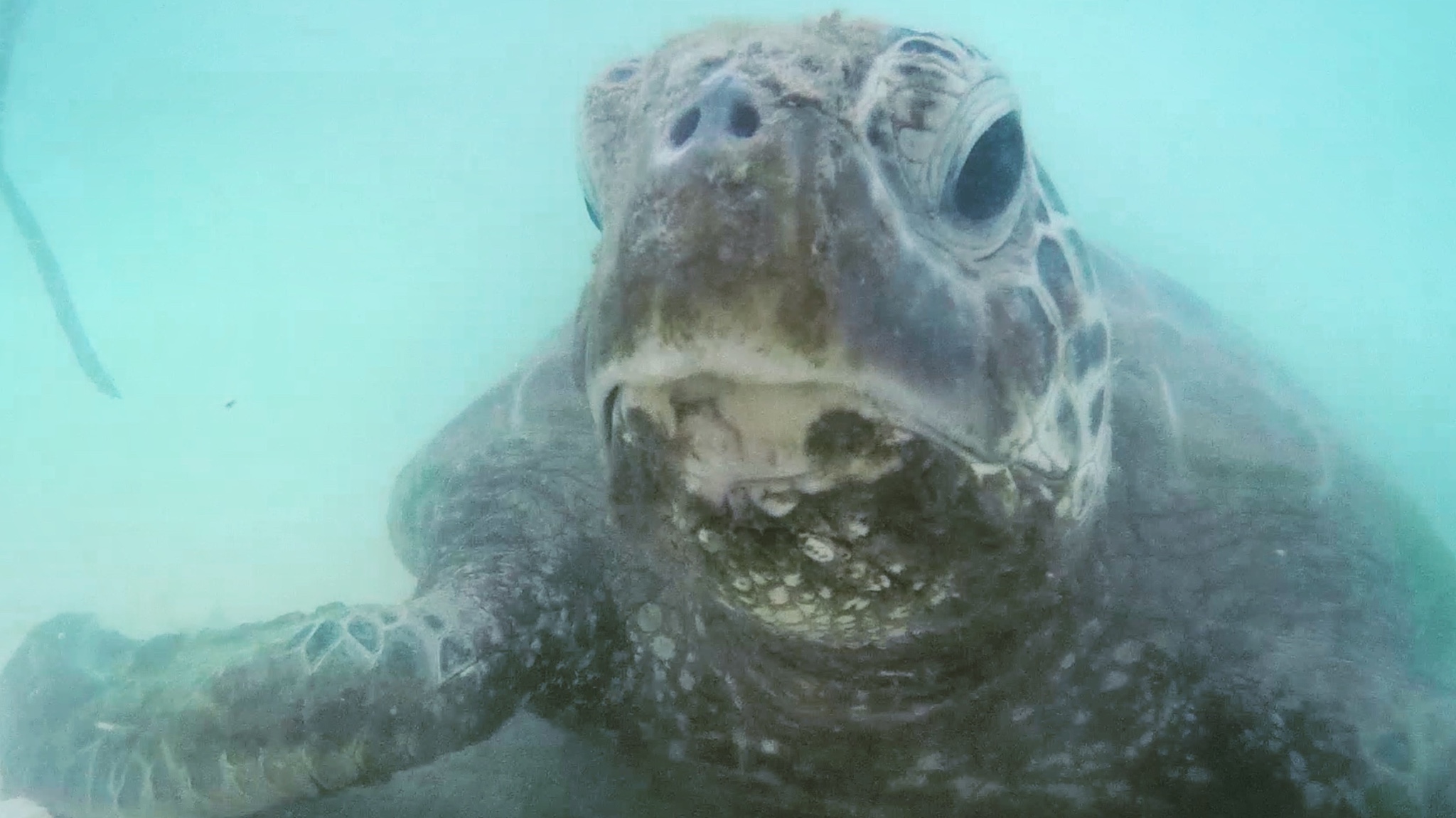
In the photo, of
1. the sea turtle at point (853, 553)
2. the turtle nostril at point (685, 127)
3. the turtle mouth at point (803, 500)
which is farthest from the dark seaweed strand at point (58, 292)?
the turtle nostril at point (685, 127)

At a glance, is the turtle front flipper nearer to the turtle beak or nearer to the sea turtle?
the sea turtle

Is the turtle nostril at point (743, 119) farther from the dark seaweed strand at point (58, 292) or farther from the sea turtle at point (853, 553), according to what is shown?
the dark seaweed strand at point (58, 292)

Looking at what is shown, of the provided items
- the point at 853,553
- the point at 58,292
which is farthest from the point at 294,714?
the point at 58,292

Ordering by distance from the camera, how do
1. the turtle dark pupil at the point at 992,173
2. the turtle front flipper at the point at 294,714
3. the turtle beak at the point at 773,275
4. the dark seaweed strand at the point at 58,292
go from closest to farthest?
the turtle beak at the point at 773,275 < the turtle dark pupil at the point at 992,173 < the turtle front flipper at the point at 294,714 < the dark seaweed strand at the point at 58,292

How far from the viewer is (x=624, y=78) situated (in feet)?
4.71

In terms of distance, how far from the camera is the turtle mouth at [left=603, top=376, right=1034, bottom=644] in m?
0.97

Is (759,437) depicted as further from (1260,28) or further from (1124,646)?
(1260,28)

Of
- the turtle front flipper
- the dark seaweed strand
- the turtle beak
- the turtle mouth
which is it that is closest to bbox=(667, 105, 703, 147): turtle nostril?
the turtle beak

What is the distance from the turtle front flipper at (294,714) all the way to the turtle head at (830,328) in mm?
812

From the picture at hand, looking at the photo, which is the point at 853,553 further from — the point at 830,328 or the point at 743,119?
→ the point at 743,119

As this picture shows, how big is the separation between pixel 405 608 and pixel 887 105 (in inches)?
61.9

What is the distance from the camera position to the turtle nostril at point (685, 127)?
0.98m

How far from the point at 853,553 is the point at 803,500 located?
5.0 inches

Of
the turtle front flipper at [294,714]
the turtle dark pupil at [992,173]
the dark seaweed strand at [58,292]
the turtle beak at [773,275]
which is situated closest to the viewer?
the turtle beak at [773,275]
